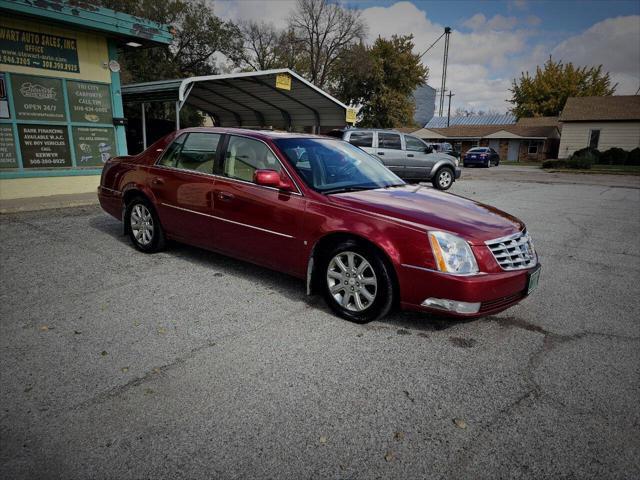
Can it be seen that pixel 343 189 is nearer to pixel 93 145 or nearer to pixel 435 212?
pixel 435 212

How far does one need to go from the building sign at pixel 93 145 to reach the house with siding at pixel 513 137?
148ft

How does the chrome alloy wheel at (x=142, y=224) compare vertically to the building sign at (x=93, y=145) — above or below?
below

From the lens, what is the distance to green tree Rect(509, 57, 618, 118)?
51.1 m

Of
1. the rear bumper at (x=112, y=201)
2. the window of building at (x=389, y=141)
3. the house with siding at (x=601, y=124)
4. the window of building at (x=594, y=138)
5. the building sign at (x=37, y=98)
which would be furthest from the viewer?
the window of building at (x=594, y=138)

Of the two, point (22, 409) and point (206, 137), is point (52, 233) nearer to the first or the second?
point (206, 137)

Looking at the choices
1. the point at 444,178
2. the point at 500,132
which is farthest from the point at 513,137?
the point at 444,178

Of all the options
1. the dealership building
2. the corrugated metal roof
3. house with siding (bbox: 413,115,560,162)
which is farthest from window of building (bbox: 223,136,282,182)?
the corrugated metal roof

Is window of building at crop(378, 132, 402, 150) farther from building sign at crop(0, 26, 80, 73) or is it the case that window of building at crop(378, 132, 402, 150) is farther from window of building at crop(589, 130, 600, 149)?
window of building at crop(589, 130, 600, 149)

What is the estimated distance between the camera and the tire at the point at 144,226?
5.11 meters

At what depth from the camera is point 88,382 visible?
2.56 m

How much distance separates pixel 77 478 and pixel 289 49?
1730 inches

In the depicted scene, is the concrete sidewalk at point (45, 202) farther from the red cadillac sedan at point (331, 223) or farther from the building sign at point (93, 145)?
the red cadillac sedan at point (331, 223)

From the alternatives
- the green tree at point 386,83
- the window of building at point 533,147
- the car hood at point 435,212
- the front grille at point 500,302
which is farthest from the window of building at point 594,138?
the front grille at point 500,302

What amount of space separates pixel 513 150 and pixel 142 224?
49.2m
